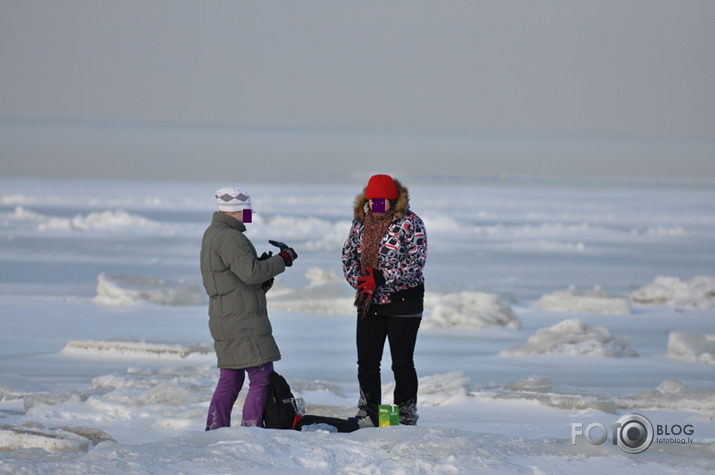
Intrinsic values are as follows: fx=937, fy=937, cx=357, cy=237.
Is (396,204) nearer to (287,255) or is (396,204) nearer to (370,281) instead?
(370,281)

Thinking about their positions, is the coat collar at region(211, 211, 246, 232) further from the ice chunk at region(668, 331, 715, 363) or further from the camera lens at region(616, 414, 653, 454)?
the ice chunk at region(668, 331, 715, 363)

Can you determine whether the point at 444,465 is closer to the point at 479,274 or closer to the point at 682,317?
the point at 682,317

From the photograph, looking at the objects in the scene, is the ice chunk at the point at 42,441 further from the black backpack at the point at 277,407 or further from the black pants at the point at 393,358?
the black pants at the point at 393,358

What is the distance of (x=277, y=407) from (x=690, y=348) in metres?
5.12

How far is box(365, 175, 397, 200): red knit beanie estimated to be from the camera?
A: 4.83m

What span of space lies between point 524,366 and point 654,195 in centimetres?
4074

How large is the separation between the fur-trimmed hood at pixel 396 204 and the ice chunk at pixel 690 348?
452 cm

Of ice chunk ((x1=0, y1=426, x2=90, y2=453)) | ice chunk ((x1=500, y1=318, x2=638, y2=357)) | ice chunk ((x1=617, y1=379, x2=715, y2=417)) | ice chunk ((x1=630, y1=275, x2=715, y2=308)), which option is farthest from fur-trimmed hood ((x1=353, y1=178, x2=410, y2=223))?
ice chunk ((x1=630, y1=275, x2=715, y2=308))

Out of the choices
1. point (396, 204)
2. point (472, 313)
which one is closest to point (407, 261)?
point (396, 204)

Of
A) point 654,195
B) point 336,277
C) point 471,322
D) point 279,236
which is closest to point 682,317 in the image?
point 471,322

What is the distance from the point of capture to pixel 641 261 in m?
18.7

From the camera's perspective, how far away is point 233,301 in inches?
176

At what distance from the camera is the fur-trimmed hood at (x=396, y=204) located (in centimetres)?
485

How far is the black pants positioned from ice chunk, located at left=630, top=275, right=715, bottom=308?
783 cm
